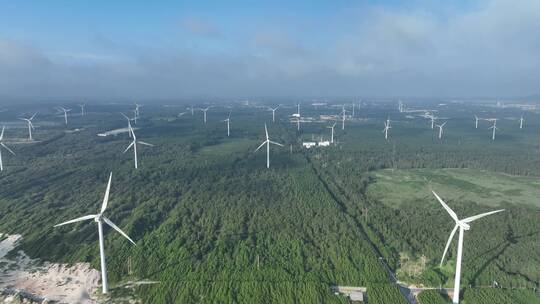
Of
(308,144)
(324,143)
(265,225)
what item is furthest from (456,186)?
(308,144)

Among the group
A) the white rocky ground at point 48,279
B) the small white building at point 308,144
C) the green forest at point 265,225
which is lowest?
the white rocky ground at point 48,279

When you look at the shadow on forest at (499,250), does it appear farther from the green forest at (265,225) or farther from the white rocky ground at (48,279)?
the white rocky ground at (48,279)

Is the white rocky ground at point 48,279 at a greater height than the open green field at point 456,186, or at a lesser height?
lesser

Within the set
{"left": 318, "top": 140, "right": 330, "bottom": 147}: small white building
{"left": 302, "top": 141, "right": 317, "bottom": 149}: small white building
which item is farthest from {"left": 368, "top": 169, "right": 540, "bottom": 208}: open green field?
{"left": 318, "top": 140, "right": 330, "bottom": 147}: small white building

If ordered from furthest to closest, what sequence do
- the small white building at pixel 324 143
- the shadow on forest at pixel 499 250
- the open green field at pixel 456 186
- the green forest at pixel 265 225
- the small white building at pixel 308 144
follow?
1. the small white building at pixel 324 143
2. the small white building at pixel 308 144
3. the open green field at pixel 456 186
4. the shadow on forest at pixel 499 250
5. the green forest at pixel 265 225

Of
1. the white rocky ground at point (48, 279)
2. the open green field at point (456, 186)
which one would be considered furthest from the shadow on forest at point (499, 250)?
the white rocky ground at point (48, 279)

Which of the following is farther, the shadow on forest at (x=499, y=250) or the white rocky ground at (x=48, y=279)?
the shadow on forest at (x=499, y=250)

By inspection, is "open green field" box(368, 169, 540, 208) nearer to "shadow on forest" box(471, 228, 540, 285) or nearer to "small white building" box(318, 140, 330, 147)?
"shadow on forest" box(471, 228, 540, 285)

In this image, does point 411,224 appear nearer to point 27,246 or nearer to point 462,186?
point 462,186
